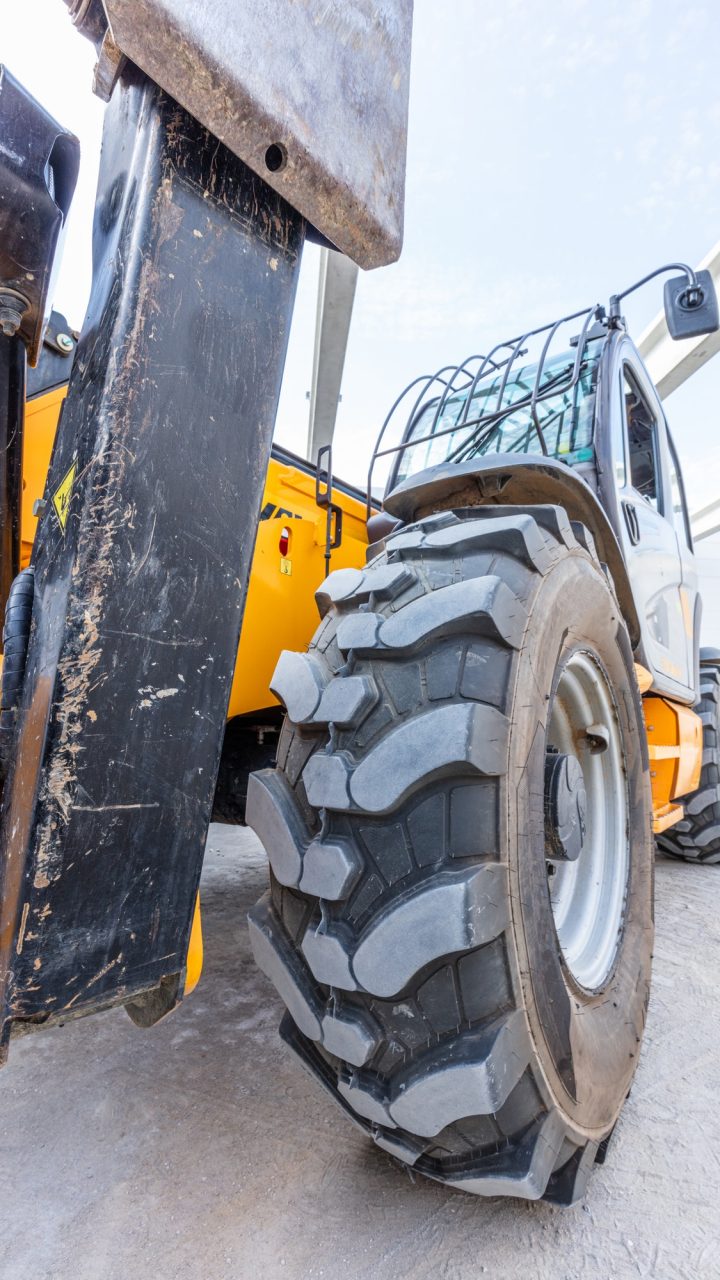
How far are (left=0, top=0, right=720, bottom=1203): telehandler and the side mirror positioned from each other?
4.62 feet

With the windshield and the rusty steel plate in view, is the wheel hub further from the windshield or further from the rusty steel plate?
the windshield

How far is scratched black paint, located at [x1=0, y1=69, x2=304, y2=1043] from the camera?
88 cm

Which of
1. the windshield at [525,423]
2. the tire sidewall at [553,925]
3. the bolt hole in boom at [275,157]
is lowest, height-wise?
the tire sidewall at [553,925]

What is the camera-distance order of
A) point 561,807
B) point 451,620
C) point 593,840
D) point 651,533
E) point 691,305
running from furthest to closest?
1. point 651,533
2. point 691,305
3. point 593,840
4. point 561,807
5. point 451,620

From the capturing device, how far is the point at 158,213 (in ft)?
3.14

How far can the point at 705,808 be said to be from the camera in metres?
3.85

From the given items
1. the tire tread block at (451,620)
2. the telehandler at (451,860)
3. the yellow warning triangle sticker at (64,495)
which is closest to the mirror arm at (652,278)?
the telehandler at (451,860)

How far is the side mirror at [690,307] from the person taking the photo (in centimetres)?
220

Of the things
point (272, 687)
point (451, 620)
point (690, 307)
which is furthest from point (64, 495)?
point (690, 307)

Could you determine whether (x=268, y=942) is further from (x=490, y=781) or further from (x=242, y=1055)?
(x=242, y=1055)

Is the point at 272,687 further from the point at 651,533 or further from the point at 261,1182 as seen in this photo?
the point at 651,533

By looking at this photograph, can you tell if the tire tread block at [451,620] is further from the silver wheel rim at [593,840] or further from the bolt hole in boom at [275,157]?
the bolt hole in boom at [275,157]

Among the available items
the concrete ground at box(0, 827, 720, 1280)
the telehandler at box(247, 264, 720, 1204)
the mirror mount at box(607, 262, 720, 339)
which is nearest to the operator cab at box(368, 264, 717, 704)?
the mirror mount at box(607, 262, 720, 339)

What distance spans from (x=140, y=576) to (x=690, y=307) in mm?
2119
